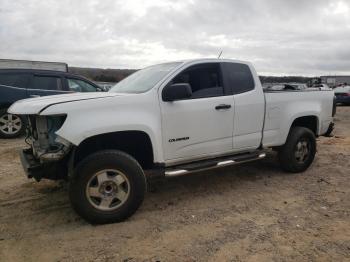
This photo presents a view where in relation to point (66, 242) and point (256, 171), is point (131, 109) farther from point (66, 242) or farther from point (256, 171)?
point (256, 171)

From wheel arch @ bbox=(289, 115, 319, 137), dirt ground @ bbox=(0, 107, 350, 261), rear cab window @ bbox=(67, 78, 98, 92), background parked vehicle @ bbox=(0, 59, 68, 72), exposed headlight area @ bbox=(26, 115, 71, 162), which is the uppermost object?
background parked vehicle @ bbox=(0, 59, 68, 72)

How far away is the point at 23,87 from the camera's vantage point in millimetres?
9633

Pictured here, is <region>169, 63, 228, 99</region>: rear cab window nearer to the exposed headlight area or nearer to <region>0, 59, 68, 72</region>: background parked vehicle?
the exposed headlight area

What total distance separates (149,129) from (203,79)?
1214 millimetres

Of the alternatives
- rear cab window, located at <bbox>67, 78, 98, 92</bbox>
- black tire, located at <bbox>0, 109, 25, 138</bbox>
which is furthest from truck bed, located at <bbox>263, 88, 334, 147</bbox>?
black tire, located at <bbox>0, 109, 25, 138</bbox>

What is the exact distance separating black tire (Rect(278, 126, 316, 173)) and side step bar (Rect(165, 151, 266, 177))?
708 millimetres

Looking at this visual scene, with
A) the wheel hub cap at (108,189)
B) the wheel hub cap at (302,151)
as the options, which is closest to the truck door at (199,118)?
the wheel hub cap at (108,189)

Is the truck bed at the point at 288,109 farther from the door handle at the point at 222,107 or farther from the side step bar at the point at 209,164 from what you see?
the door handle at the point at 222,107

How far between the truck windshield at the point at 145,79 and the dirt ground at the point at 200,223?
1.46 meters

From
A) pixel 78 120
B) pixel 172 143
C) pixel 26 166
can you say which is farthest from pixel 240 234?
pixel 26 166

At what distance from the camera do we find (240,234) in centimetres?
393

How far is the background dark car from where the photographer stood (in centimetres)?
945

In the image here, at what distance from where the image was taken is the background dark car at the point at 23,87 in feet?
31.0

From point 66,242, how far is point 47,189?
1.78 meters
